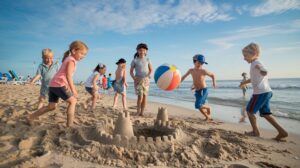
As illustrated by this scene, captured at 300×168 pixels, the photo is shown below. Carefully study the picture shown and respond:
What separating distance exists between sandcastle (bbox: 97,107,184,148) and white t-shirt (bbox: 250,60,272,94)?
2.16 metres

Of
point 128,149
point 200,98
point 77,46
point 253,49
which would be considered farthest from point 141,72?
point 128,149

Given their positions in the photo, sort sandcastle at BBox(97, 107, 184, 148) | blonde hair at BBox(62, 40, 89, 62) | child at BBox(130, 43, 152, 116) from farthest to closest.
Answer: child at BBox(130, 43, 152, 116)
blonde hair at BBox(62, 40, 89, 62)
sandcastle at BBox(97, 107, 184, 148)

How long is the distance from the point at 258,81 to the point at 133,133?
3.06m

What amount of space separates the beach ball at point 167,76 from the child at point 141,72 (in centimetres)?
58

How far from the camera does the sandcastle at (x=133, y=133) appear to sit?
3.34 m

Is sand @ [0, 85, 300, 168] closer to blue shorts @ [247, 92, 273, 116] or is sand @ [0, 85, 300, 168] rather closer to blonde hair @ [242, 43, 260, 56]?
blue shorts @ [247, 92, 273, 116]

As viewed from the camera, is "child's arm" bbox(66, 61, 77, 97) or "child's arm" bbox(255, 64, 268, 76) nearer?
"child's arm" bbox(66, 61, 77, 97)

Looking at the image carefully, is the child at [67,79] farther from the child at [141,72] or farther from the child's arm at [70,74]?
the child at [141,72]

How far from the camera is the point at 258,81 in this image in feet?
15.6

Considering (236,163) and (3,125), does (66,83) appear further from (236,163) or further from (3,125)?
(236,163)

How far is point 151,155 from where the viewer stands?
120 inches

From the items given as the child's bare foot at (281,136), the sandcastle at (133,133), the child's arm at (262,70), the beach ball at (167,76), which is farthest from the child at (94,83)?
the child's bare foot at (281,136)

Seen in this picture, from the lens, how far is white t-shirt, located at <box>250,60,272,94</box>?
15.4ft

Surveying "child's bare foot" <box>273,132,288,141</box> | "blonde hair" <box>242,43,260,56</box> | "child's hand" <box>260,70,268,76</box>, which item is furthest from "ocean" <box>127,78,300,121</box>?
"blonde hair" <box>242,43,260,56</box>
